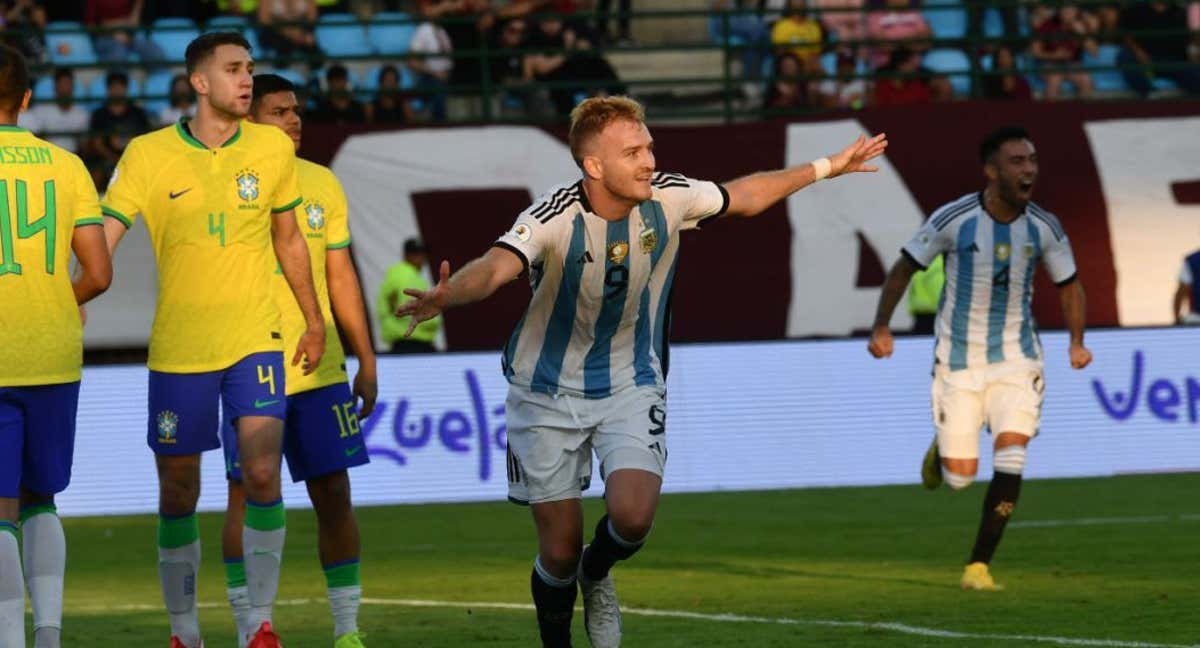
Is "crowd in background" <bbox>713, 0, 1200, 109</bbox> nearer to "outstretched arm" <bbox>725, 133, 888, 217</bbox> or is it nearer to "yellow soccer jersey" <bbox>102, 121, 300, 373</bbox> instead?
"outstretched arm" <bbox>725, 133, 888, 217</bbox>

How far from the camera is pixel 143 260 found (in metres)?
19.7

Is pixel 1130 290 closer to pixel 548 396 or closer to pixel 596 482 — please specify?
pixel 596 482

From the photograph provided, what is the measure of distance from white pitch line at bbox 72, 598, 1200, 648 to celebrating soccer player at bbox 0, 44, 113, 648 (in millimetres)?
3212

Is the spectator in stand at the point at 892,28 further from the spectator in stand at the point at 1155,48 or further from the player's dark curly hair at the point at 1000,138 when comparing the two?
the player's dark curly hair at the point at 1000,138

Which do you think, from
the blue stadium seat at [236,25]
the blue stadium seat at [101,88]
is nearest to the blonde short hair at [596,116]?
the blue stadium seat at [236,25]

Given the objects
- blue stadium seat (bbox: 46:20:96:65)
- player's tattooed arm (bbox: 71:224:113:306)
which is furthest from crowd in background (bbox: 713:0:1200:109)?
player's tattooed arm (bbox: 71:224:113:306)

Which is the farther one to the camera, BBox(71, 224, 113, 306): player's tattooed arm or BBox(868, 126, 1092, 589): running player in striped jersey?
BBox(868, 126, 1092, 589): running player in striped jersey

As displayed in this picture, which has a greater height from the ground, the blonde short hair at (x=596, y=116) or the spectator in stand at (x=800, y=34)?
the blonde short hair at (x=596, y=116)

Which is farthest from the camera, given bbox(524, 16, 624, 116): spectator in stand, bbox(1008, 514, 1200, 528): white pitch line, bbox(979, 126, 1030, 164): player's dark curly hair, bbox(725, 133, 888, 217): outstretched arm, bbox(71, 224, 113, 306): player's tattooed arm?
bbox(524, 16, 624, 116): spectator in stand

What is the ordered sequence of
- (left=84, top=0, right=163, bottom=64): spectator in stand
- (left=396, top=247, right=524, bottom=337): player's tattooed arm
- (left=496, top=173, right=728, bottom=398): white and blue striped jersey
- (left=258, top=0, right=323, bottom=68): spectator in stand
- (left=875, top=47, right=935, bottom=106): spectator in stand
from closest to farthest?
(left=396, top=247, right=524, bottom=337): player's tattooed arm → (left=496, top=173, right=728, bottom=398): white and blue striped jersey → (left=258, top=0, right=323, bottom=68): spectator in stand → (left=84, top=0, right=163, bottom=64): spectator in stand → (left=875, top=47, right=935, bottom=106): spectator in stand

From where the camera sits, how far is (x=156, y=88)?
21.0m

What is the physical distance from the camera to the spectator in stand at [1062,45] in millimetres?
21625

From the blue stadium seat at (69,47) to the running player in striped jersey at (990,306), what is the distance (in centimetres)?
1211

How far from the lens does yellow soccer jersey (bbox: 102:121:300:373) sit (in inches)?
302
